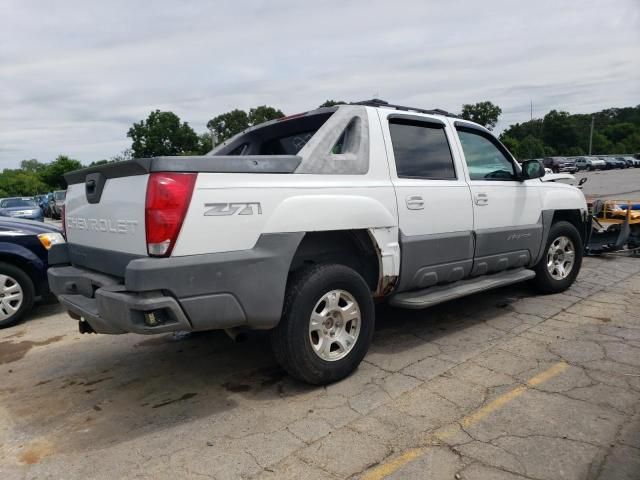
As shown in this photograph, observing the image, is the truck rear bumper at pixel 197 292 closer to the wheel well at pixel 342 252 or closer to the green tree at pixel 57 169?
the wheel well at pixel 342 252

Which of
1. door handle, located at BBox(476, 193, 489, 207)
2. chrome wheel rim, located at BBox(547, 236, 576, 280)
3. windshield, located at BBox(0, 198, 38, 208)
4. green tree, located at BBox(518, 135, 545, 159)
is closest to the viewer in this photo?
door handle, located at BBox(476, 193, 489, 207)

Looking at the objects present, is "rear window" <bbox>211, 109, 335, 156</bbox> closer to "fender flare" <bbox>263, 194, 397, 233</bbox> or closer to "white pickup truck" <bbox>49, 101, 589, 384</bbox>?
"white pickup truck" <bbox>49, 101, 589, 384</bbox>

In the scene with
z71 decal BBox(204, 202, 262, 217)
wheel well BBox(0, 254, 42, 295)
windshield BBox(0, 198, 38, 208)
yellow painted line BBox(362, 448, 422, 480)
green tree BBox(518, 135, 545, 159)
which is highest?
green tree BBox(518, 135, 545, 159)

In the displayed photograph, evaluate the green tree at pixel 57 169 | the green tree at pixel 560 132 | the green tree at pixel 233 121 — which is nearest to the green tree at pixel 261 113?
the green tree at pixel 233 121

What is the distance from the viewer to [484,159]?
15.8 ft

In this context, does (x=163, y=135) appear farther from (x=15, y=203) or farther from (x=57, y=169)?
(x=15, y=203)

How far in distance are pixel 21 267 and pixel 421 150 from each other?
4.67m

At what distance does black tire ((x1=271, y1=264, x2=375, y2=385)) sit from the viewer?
316cm

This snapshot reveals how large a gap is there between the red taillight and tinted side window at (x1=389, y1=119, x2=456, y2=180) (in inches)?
71.3

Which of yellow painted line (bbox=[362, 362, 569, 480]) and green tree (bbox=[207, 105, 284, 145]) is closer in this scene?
yellow painted line (bbox=[362, 362, 569, 480])

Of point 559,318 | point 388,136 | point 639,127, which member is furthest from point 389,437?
point 639,127

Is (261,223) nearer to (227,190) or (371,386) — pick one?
(227,190)

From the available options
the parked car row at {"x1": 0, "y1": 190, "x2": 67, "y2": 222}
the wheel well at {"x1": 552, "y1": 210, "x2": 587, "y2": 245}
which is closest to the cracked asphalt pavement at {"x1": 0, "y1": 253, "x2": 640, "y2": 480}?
the wheel well at {"x1": 552, "y1": 210, "x2": 587, "y2": 245}

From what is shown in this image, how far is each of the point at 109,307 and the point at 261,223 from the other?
1.00m
